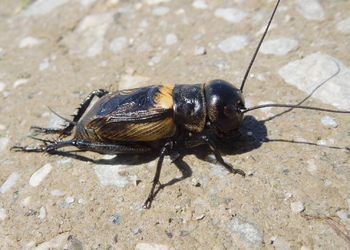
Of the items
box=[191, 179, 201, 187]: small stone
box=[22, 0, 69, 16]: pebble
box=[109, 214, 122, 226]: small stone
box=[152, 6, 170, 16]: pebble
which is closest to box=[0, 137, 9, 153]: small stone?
box=[109, 214, 122, 226]: small stone

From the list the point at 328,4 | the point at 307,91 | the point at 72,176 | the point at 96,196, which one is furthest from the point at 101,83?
the point at 328,4

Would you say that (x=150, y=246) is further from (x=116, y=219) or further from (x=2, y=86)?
(x=2, y=86)

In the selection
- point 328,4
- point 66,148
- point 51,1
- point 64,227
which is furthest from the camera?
point 51,1

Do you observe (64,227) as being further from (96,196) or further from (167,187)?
(167,187)

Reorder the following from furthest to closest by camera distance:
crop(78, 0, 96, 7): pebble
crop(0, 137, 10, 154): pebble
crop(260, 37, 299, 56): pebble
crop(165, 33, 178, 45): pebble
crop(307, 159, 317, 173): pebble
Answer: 1. crop(78, 0, 96, 7): pebble
2. crop(165, 33, 178, 45): pebble
3. crop(260, 37, 299, 56): pebble
4. crop(0, 137, 10, 154): pebble
5. crop(307, 159, 317, 173): pebble

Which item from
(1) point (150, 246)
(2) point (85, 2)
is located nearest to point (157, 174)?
(1) point (150, 246)

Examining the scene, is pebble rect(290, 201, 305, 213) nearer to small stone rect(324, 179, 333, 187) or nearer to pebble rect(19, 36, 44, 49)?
small stone rect(324, 179, 333, 187)
